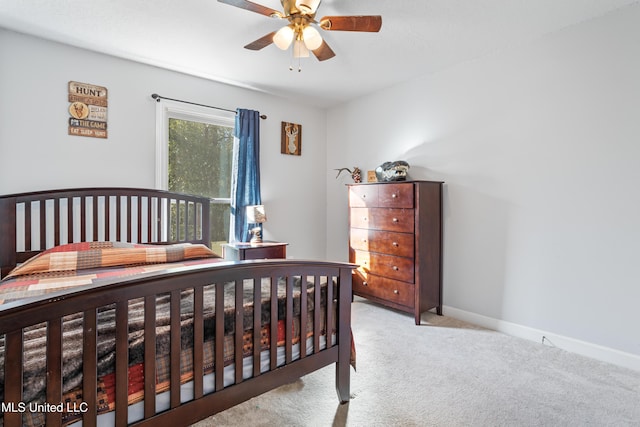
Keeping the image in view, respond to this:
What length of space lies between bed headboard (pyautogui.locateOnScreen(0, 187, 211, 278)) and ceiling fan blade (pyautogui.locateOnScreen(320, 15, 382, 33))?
6.59 feet

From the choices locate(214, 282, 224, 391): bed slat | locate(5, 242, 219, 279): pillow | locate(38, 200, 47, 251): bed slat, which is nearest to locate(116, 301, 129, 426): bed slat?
Answer: locate(214, 282, 224, 391): bed slat

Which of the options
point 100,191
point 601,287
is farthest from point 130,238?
point 601,287

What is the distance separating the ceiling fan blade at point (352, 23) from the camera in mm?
1934

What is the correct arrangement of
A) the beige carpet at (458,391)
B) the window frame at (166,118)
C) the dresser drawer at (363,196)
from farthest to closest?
the dresser drawer at (363,196) → the window frame at (166,118) → the beige carpet at (458,391)

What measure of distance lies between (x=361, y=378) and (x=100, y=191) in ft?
8.31

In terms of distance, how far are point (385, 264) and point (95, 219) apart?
8.45 ft

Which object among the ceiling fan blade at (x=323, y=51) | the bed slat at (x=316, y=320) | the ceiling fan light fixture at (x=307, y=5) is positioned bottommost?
the bed slat at (x=316, y=320)

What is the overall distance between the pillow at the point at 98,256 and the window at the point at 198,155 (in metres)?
0.96

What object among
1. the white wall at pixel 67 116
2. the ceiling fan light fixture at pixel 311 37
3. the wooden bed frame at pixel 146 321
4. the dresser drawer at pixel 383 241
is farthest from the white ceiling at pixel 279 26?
the dresser drawer at pixel 383 241

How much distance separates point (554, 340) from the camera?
251 centimetres

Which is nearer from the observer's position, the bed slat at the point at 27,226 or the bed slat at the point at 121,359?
the bed slat at the point at 121,359

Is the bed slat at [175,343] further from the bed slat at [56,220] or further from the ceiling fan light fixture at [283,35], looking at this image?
the bed slat at [56,220]

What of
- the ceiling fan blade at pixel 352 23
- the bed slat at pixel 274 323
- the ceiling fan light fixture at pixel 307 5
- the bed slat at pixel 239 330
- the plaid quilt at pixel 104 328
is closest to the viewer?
the plaid quilt at pixel 104 328

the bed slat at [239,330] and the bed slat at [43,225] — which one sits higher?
the bed slat at [43,225]
